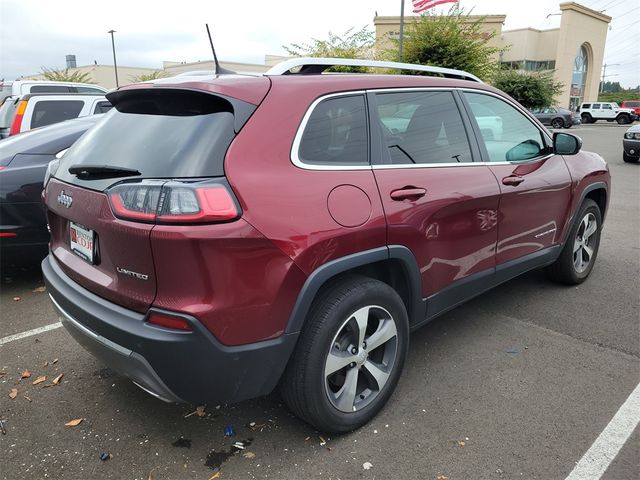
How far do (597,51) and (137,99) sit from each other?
205 feet

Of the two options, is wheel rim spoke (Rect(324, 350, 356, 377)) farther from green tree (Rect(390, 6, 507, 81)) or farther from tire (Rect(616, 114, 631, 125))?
tire (Rect(616, 114, 631, 125))

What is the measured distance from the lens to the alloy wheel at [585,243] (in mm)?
4453

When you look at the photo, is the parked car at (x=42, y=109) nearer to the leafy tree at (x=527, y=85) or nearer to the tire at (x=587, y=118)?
the leafy tree at (x=527, y=85)

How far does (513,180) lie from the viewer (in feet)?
11.2

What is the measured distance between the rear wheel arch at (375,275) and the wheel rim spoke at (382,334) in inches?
9.5

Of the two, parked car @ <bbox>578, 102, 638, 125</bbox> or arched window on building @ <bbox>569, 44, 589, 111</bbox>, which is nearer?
parked car @ <bbox>578, 102, 638, 125</bbox>

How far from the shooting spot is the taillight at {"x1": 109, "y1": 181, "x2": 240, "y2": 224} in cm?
197

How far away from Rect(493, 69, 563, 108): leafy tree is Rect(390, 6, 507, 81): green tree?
14272mm

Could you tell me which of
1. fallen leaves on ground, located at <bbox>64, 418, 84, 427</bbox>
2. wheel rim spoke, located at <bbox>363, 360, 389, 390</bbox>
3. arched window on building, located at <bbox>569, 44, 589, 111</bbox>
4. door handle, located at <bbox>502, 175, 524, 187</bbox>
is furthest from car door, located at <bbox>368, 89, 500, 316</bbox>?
arched window on building, located at <bbox>569, 44, 589, 111</bbox>

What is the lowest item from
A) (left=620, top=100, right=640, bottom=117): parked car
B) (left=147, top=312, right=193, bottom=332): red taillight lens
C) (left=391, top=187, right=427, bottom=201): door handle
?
(left=147, top=312, right=193, bottom=332): red taillight lens

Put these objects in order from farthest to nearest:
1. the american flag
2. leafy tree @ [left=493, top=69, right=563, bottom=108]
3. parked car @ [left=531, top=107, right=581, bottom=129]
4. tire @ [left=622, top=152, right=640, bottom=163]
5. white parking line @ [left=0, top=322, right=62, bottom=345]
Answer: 1. parked car @ [left=531, top=107, right=581, bottom=129]
2. leafy tree @ [left=493, top=69, right=563, bottom=108]
3. the american flag
4. tire @ [left=622, top=152, right=640, bottom=163]
5. white parking line @ [left=0, top=322, right=62, bottom=345]

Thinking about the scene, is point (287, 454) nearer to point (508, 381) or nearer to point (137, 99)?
point (508, 381)

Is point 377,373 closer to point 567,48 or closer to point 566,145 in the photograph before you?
point 566,145

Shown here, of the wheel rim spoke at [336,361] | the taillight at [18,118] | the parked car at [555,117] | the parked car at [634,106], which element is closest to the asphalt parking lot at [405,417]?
the wheel rim spoke at [336,361]
